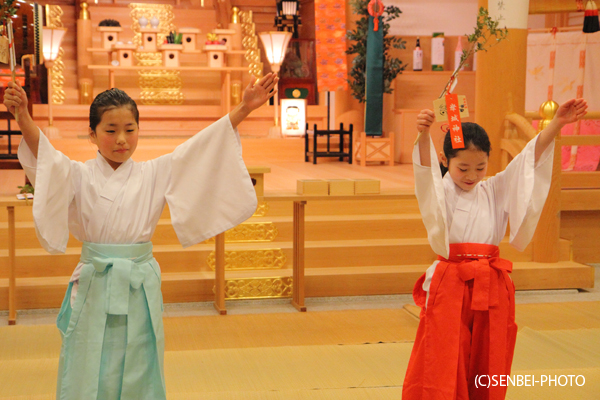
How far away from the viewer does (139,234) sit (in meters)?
1.94

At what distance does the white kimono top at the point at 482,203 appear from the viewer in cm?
211

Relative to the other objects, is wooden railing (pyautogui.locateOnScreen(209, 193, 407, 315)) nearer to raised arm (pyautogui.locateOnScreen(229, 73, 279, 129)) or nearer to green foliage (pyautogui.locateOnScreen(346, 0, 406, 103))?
raised arm (pyautogui.locateOnScreen(229, 73, 279, 129))

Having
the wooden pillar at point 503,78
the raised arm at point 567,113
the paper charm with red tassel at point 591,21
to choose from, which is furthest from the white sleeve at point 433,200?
the paper charm with red tassel at point 591,21

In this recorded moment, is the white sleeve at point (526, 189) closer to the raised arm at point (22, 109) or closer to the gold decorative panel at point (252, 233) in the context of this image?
the raised arm at point (22, 109)

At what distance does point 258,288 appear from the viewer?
430cm

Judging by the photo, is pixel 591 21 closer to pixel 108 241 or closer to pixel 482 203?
pixel 482 203

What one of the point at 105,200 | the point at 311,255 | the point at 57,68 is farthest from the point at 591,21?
the point at 57,68

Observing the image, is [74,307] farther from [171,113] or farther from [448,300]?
[171,113]

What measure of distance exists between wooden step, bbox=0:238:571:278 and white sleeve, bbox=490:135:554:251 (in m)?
2.39

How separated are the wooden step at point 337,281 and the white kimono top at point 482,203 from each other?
218 centimetres

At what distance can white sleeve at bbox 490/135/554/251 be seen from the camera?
7.11 ft

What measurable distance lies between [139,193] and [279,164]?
5.62m

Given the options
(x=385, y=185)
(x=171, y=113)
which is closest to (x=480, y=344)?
(x=385, y=185)

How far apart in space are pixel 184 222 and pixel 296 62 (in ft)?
25.5
